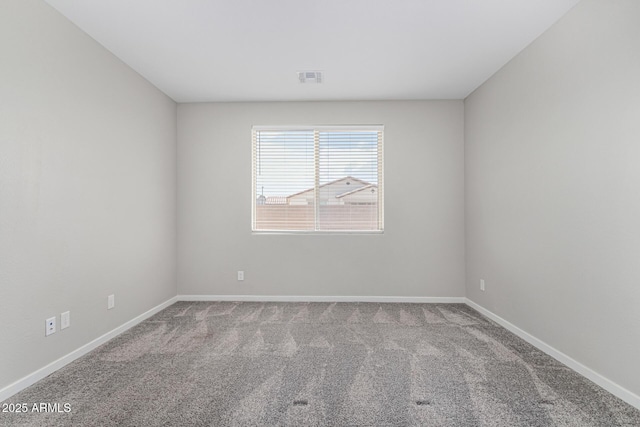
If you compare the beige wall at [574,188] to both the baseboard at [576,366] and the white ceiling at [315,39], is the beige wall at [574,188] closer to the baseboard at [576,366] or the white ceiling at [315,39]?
the baseboard at [576,366]

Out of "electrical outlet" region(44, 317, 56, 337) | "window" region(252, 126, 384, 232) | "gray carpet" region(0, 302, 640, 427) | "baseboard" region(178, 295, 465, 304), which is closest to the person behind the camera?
"gray carpet" region(0, 302, 640, 427)

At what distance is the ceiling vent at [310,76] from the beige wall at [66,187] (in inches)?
68.9

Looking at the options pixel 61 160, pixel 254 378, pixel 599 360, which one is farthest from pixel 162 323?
pixel 599 360

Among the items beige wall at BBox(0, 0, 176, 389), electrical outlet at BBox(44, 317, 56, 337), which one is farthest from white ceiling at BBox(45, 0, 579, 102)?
electrical outlet at BBox(44, 317, 56, 337)

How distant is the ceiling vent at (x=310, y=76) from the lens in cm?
321

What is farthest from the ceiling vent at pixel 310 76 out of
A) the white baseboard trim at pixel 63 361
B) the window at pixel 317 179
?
the white baseboard trim at pixel 63 361

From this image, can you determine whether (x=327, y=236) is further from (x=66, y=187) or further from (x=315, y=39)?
(x=66, y=187)

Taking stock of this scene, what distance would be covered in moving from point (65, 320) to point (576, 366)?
3860 mm

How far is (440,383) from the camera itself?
2096mm

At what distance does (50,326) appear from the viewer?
2207mm

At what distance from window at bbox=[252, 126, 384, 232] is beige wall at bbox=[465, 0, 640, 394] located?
146 centimetres

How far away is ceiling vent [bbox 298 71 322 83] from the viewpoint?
321 centimetres

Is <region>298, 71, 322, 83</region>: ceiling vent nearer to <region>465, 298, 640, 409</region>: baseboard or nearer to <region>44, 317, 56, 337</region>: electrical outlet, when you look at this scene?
<region>44, 317, 56, 337</region>: electrical outlet

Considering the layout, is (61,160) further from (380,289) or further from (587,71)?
(587,71)
